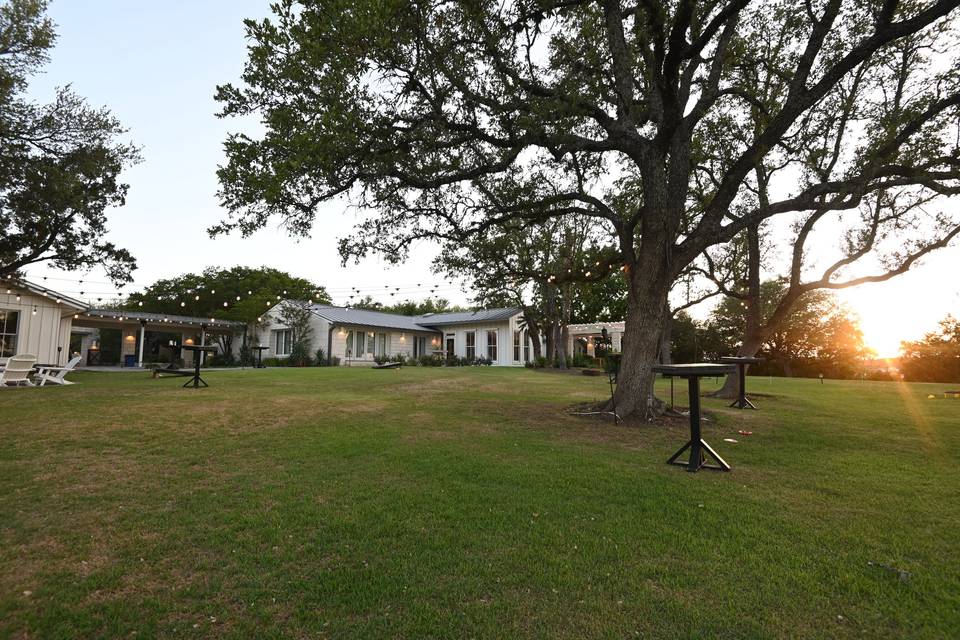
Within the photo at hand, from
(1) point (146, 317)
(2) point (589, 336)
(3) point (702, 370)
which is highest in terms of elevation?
(1) point (146, 317)

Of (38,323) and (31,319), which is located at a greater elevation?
(31,319)

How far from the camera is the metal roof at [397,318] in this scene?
2572 cm

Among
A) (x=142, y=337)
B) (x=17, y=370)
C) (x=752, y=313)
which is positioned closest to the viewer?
(x=17, y=370)

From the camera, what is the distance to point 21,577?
2270mm

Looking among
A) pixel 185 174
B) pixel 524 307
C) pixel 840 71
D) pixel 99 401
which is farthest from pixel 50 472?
pixel 524 307

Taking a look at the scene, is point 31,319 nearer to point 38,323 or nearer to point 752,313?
point 38,323

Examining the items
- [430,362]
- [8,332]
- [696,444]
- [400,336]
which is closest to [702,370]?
[696,444]

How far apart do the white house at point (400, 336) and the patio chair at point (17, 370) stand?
13.4m

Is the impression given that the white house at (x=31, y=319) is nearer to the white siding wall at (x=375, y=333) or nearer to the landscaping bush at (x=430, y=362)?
the white siding wall at (x=375, y=333)

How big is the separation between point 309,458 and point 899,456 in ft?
22.9

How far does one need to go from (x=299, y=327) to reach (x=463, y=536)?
81.4 feet

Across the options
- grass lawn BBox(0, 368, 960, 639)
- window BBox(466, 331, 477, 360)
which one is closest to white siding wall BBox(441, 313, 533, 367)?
window BBox(466, 331, 477, 360)

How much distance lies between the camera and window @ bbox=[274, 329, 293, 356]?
25.9 meters

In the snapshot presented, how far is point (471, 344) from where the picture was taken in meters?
29.2
